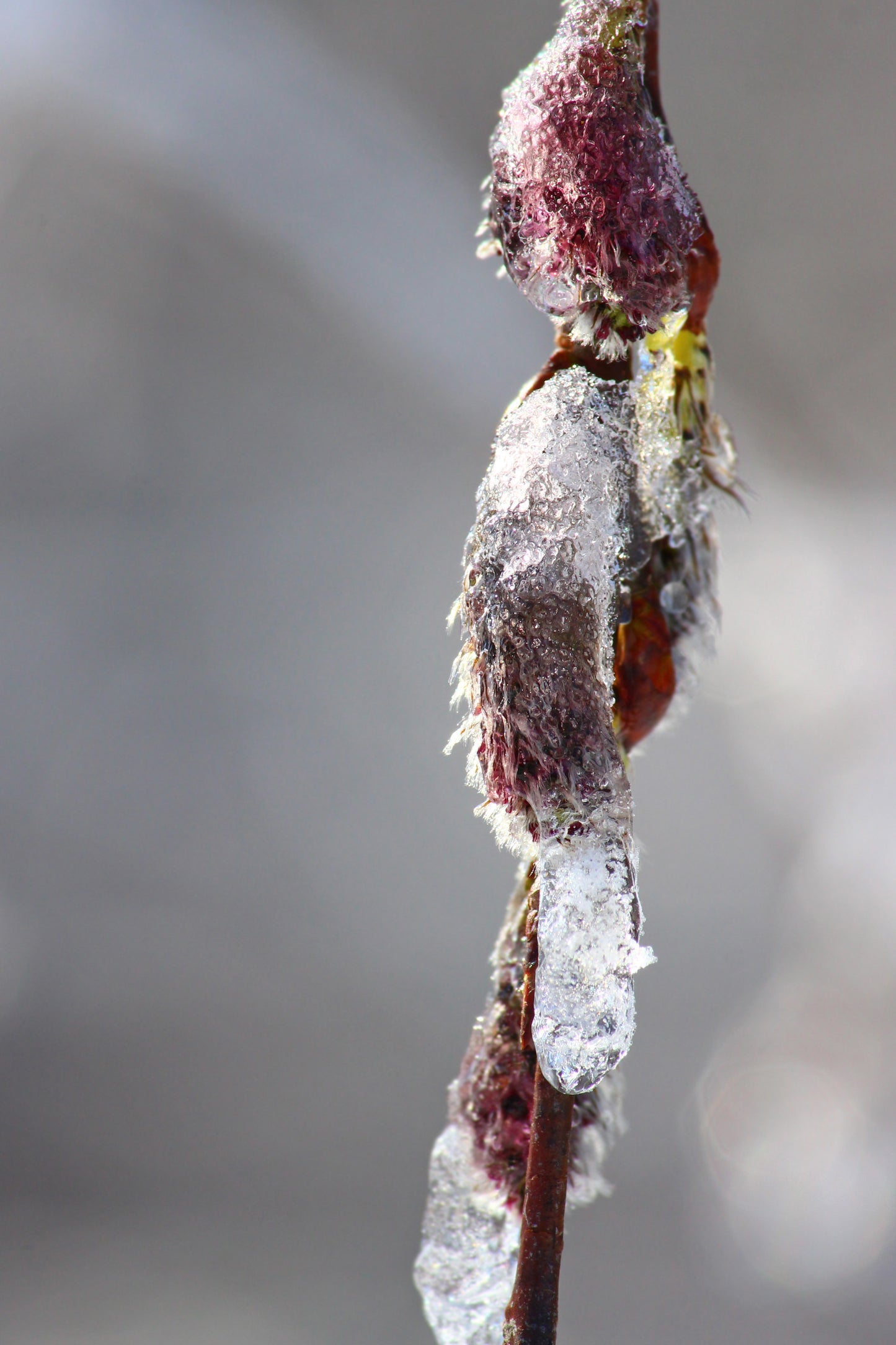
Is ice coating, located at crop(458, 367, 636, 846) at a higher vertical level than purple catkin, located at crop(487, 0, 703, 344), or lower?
lower

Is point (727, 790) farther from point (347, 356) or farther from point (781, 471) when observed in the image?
point (347, 356)

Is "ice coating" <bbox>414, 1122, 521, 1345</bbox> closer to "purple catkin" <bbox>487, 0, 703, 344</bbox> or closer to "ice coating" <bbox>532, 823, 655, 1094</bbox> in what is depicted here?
"ice coating" <bbox>532, 823, 655, 1094</bbox>

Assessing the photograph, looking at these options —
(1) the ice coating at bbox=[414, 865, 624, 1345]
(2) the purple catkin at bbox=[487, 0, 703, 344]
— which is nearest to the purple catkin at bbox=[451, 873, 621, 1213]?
(1) the ice coating at bbox=[414, 865, 624, 1345]

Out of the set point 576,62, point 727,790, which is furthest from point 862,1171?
point 576,62

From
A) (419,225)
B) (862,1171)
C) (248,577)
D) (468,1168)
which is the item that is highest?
(419,225)

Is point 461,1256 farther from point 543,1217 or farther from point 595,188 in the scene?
point 595,188

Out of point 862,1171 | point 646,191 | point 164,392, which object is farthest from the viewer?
point 164,392
